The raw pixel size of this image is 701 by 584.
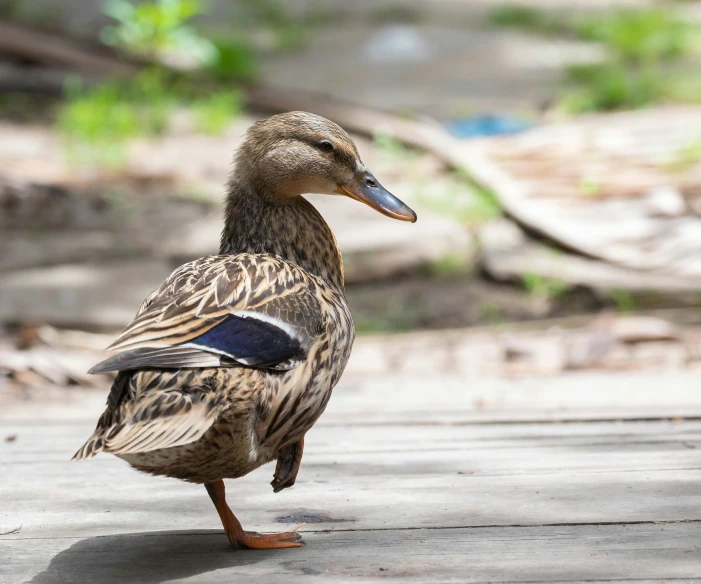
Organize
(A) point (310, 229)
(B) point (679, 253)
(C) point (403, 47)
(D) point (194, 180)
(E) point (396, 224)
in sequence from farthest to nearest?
(C) point (403, 47) → (D) point (194, 180) → (E) point (396, 224) → (B) point (679, 253) → (A) point (310, 229)

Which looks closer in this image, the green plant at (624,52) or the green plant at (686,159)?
the green plant at (686,159)

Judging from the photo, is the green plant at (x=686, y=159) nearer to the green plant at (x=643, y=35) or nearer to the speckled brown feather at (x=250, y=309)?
the green plant at (x=643, y=35)

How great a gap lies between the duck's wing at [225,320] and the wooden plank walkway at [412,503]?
0.45 meters

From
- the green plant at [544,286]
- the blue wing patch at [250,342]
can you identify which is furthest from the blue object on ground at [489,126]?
the blue wing patch at [250,342]

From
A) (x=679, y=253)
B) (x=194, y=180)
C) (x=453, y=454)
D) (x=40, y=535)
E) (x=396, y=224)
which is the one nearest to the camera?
(x=40, y=535)

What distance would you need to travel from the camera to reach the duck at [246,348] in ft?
7.36

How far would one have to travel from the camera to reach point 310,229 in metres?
3.02

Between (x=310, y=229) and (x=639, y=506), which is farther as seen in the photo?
(x=310, y=229)

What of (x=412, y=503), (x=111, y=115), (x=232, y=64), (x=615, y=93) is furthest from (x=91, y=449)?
(x=232, y=64)

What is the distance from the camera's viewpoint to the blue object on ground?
29.6 ft

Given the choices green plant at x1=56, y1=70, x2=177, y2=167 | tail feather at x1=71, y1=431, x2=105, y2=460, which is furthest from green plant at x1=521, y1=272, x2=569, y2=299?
tail feather at x1=71, y1=431, x2=105, y2=460

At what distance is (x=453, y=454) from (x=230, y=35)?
8930 millimetres

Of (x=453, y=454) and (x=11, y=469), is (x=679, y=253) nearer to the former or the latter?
(x=453, y=454)

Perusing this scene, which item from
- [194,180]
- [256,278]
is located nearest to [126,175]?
[194,180]
